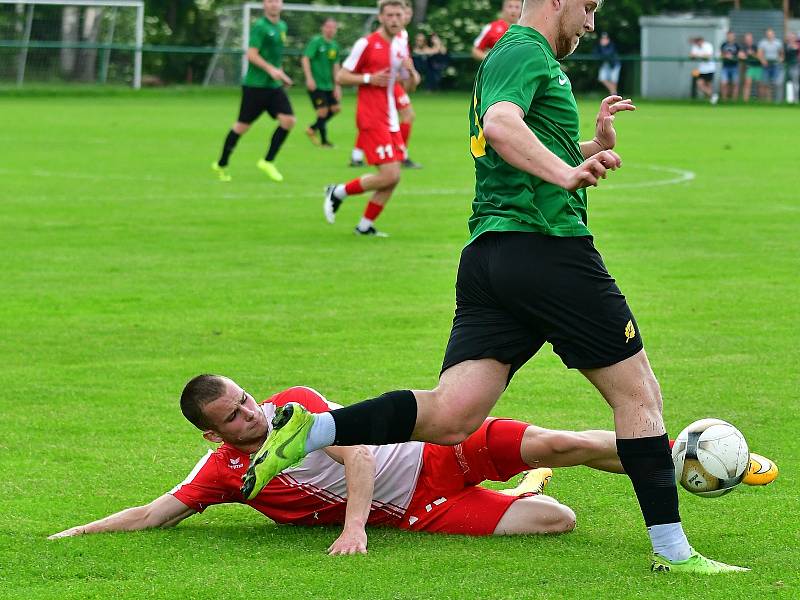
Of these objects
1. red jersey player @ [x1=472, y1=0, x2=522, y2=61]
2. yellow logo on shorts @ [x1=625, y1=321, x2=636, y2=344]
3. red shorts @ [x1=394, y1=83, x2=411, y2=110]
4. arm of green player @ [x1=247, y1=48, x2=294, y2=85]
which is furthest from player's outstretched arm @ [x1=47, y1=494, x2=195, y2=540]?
arm of green player @ [x1=247, y1=48, x2=294, y2=85]

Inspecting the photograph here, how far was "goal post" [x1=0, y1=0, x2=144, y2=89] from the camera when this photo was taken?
141 ft

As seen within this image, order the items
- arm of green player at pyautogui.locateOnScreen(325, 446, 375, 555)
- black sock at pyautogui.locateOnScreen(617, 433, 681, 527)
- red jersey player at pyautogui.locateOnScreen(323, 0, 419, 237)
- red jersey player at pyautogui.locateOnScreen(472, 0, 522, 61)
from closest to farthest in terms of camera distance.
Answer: black sock at pyautogui.locateOnScreen(617, 433, 681, 527) < arm of green player at pyautogui.locateOnScreen(325, 446, 375, 555) < red jersey player at pyautogui.locateOnScreen(323, 0, 419, 237) < red jersey player at pyautogui.locateOnScreen(472, 0, 522, 61)

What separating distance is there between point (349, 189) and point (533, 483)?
8.64 metres

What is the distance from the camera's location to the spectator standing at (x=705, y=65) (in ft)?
144

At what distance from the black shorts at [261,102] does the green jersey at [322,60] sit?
7.32 m

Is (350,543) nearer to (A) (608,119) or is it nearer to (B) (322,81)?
(A) (608,119)

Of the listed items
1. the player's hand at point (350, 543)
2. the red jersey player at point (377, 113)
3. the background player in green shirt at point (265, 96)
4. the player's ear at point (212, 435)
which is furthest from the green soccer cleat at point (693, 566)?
the background player in green shirt at point (265, 96)

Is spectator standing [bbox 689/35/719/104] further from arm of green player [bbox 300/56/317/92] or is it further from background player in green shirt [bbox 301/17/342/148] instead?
arm of green player [bbox 300/56/317/92]

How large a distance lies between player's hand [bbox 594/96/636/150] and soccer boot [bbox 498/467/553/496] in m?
1.38

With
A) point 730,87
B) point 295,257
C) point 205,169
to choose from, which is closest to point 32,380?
point 295,257

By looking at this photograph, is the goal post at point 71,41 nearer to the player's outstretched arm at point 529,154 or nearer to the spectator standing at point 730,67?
the spectator standing at point 730,67

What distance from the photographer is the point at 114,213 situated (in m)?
16.2

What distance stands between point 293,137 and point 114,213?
1331cm

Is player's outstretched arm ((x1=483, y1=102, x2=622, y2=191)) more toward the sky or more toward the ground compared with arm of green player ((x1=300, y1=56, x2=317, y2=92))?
more toward the ground
